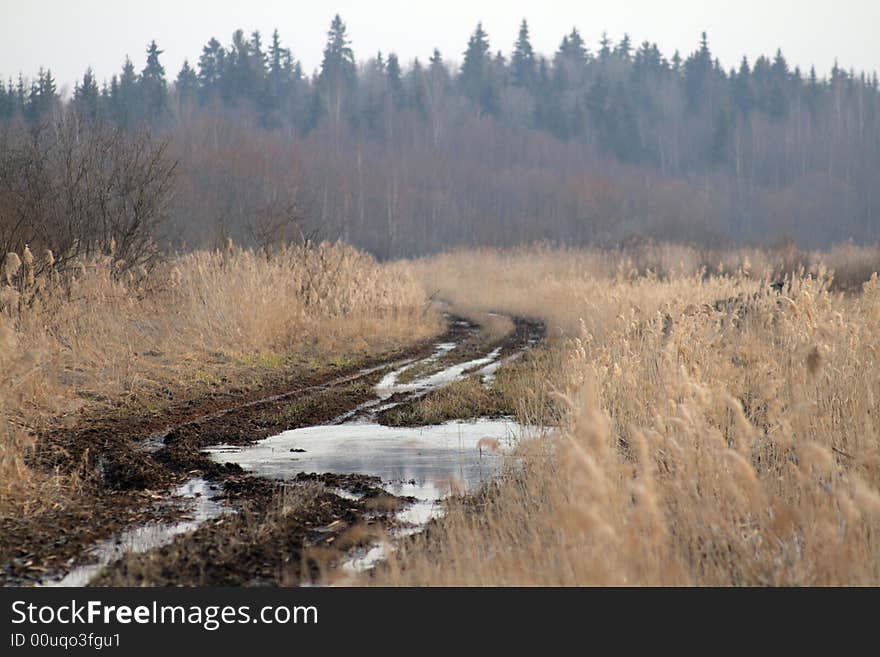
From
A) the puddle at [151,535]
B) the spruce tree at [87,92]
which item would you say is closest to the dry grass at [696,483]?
the puddle at [151,535]

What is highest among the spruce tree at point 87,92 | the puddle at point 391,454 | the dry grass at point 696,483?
the spruce tree at point 87,92

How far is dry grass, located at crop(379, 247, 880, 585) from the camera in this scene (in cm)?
438

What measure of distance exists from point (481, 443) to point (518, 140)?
278ft

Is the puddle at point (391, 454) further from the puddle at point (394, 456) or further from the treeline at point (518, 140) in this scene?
the treeline at point (518, 140)

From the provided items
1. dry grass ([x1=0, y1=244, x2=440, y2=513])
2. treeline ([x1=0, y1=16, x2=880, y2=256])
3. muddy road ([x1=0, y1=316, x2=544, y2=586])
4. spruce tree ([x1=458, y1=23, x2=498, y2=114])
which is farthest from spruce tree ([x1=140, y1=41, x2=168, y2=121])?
muddy road ([x1=0, y1=316, x2=544, y2=586])

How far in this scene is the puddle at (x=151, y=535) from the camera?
17.2 feet

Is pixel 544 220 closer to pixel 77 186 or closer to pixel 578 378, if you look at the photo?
pixel 77 186

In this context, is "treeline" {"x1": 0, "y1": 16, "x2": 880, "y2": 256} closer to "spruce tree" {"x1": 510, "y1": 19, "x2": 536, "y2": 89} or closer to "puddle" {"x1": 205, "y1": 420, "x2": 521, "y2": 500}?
"spruce tree" {"x1": 510, "y1": 19, "x2": 536, "y2": 89}

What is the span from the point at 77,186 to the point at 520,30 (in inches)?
3629

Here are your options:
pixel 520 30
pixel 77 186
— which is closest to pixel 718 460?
pixel 77 186

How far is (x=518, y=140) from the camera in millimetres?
90000

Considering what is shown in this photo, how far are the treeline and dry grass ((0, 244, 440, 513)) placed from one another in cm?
3530

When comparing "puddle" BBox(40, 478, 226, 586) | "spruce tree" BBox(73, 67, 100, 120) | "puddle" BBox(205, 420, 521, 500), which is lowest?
"puddle" BBox(205, 420, 521, 500)

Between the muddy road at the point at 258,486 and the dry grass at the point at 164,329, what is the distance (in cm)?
62
